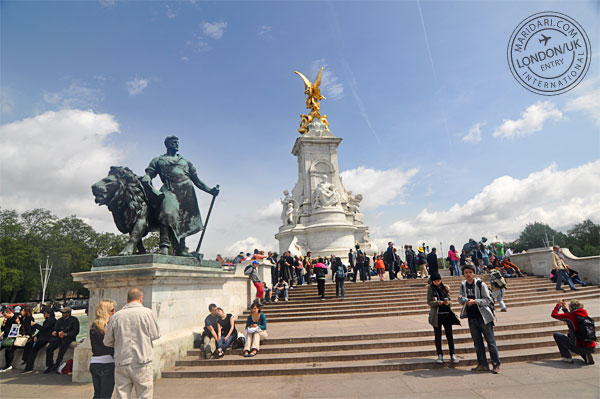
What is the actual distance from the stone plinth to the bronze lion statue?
0.57m

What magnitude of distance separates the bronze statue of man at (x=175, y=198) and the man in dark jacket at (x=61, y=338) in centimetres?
276

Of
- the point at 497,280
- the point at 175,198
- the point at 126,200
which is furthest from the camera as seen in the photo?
the point at 497,280

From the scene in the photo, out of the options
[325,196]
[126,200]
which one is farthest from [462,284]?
[325,196]

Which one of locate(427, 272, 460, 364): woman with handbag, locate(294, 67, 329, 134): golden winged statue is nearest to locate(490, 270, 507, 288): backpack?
locate(427, 272, 460, 364): woman with handbag

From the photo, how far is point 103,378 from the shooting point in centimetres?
411

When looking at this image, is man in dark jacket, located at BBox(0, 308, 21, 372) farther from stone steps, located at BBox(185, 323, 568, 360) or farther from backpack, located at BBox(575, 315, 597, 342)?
backpack, located at BBox(575, 315, 597, 342)

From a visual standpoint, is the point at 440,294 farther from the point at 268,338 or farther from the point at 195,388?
the point at 195,388

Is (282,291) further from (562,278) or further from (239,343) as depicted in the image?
(562,278)

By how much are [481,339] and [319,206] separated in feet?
70.3

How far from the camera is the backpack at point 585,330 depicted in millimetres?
5602

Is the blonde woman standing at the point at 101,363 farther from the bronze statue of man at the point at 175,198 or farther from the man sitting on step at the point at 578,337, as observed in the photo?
the man sitting on step at the point at 578,337

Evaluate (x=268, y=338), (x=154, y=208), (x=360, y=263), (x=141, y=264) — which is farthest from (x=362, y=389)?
(x=360, y=263)

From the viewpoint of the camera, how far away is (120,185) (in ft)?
23.2

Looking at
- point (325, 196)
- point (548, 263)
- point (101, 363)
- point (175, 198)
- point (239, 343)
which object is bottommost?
point (239, 343)
